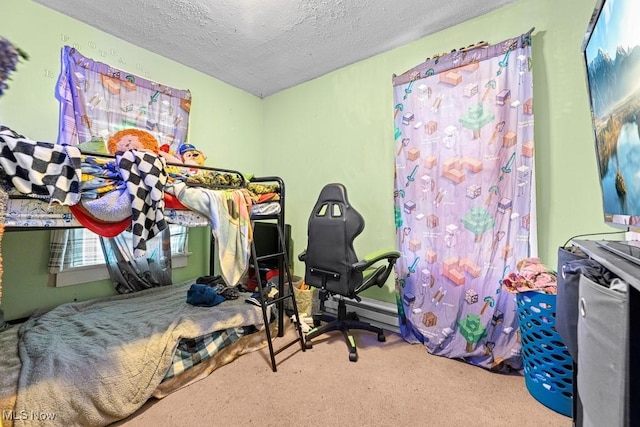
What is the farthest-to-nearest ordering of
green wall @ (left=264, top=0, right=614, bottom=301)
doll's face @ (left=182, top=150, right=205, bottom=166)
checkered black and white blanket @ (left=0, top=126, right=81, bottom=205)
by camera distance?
doll's face @ (left=182, top=150, right=205, bottom=166) < green wall @ (left=264, top=0, right=614, bottom=301) < checkered black and white blanket @ (left=0, top=126, right=81, bottom=205)

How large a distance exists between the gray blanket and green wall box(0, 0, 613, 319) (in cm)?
48

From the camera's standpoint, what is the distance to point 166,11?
1.93 metres

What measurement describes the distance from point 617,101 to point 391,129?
1.56 metres

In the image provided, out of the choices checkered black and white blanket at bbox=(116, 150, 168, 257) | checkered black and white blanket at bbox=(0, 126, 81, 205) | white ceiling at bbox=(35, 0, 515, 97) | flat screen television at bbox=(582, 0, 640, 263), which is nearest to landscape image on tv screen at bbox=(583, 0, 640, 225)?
flat screen television at bbox=(582, 0, 640, 263)

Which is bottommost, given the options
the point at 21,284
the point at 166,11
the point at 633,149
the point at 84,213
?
the point at 21,284

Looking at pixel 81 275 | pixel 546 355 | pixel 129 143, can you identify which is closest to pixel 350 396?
pixel 546 355

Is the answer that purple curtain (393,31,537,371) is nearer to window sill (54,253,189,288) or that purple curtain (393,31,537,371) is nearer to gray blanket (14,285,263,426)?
gray blanket (14,285,263,426)

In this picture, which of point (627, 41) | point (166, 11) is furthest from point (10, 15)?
point (627, 41)

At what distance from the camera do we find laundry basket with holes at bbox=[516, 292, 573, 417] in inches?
55.8

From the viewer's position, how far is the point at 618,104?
0.96m

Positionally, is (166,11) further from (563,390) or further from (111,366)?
(563,390)

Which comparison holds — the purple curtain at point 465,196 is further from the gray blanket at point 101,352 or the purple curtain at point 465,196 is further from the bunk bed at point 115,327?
the gray blanket at point 101,352

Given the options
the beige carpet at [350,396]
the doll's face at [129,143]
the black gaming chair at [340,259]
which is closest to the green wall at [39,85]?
A: the doll's face at [129,143]

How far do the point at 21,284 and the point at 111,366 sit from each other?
3.81ft
